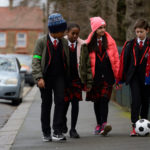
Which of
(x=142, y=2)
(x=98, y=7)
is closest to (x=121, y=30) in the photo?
(x=98, y=7)

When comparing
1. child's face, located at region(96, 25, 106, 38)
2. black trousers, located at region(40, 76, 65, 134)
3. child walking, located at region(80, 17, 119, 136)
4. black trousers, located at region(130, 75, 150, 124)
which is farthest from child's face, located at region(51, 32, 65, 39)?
black trousers, located at region(130, 75, 150, 124)

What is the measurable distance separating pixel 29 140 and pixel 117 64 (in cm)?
163

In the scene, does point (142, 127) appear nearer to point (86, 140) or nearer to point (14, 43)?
point (86, 140)

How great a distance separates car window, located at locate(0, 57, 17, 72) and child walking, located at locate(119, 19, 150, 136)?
8313mm

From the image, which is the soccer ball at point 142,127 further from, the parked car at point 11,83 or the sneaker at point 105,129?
the parked car at point 11,83

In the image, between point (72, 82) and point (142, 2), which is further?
point (142, 2)

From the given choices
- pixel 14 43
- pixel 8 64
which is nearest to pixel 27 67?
pixel 8 64

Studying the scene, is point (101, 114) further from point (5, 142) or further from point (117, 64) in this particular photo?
point (5, 142)

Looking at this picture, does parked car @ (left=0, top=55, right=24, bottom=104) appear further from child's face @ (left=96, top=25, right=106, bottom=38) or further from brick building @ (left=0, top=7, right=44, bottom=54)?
brick building @ (left=0, top=7, right=44, bottom=54)

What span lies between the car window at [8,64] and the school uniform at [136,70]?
8303 mm

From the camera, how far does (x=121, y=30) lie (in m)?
15.6

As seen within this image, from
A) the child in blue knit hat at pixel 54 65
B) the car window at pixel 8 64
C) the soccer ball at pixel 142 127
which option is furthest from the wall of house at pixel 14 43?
the child in blue knit hat at pixel 54 65

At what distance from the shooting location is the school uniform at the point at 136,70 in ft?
25.1

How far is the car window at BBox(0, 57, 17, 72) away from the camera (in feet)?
51.9
